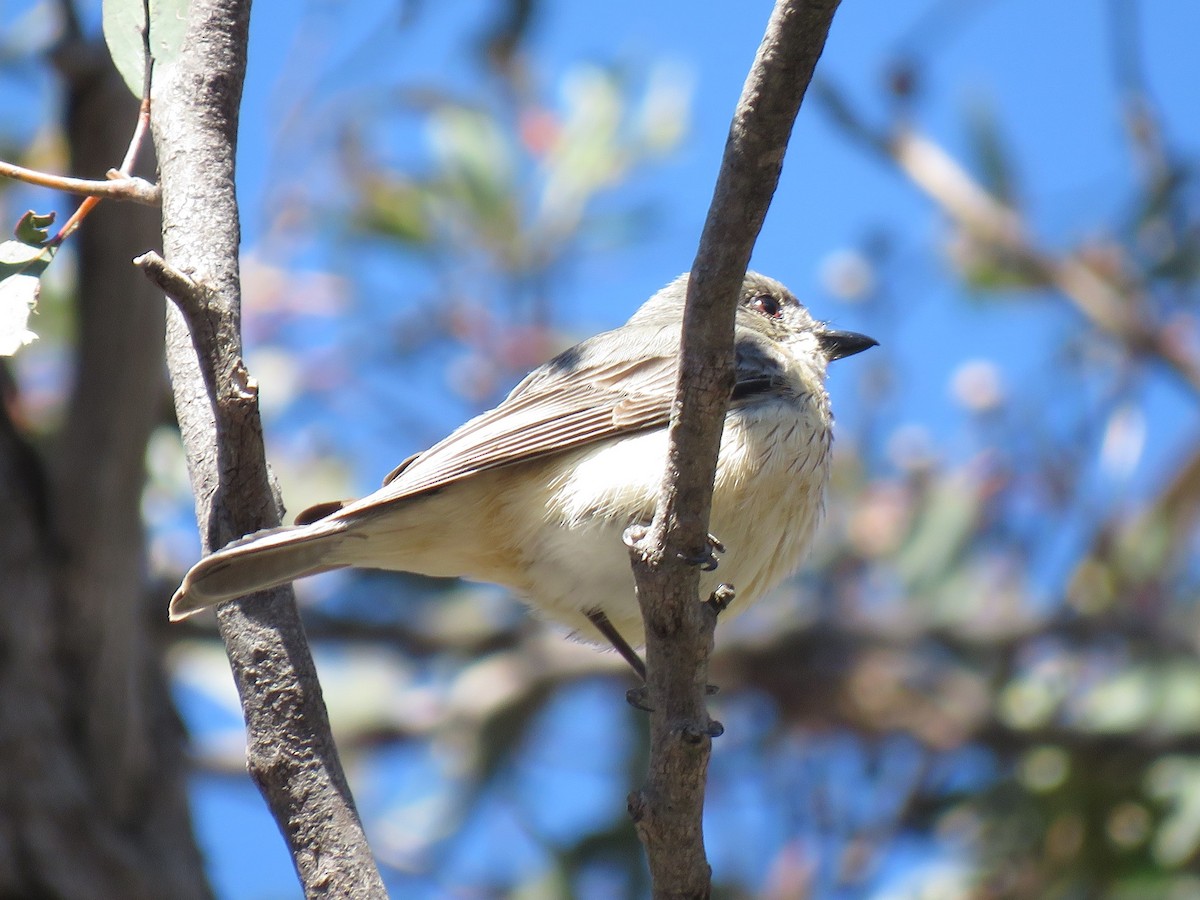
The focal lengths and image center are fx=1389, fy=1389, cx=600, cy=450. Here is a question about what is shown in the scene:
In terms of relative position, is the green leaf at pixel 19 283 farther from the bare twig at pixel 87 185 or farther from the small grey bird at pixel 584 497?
the small grey bird at pixel 584 497

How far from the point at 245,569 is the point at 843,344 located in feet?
8.95

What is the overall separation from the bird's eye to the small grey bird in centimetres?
107

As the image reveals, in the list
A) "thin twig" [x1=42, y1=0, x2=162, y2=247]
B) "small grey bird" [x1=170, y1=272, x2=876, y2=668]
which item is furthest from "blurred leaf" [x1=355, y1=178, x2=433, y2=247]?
"thin twig" [x1=42, y1=0, x2=162, y2=247]

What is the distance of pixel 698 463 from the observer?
8.24 feet

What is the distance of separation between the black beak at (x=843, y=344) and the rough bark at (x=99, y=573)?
7.46 feet

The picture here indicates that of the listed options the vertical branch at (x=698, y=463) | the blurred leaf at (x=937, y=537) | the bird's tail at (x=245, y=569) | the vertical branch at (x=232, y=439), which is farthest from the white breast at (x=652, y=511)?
the blurred leaf at (x=937, y=537)

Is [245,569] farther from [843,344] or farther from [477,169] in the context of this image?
[477,169]

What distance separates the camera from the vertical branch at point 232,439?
2.42 meters

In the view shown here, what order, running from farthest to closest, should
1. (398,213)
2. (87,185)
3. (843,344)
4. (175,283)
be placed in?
(398,213) → (843,344) → (87,185) → (175,283)

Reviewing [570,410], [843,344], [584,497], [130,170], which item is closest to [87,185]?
[130,170]

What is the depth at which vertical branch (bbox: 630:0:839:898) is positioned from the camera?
2154 mm

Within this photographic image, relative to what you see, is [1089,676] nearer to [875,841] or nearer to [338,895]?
[875,841]

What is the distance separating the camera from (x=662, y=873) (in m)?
2.64

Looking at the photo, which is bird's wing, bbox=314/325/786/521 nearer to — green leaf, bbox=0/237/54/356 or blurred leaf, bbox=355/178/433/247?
green leaf, bbox=0/237/54/356
